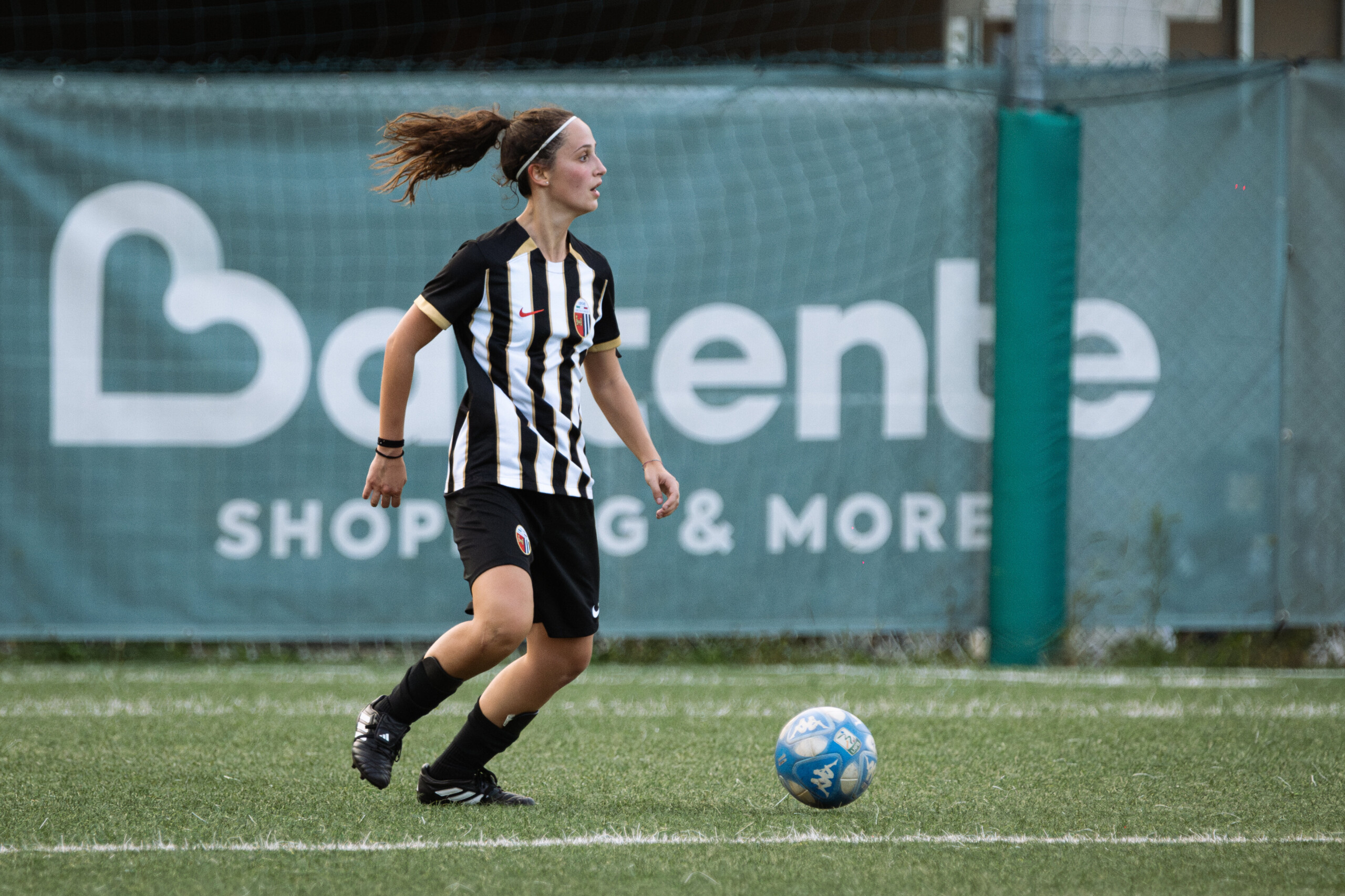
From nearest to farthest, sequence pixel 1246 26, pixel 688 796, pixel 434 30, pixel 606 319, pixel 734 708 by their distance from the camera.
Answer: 1. pixel 688 796
2. pixel 606 319
3. pixel 734 708
4. pixel 1246 26
5. pixel 434 30

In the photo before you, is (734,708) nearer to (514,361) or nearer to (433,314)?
(514,361)

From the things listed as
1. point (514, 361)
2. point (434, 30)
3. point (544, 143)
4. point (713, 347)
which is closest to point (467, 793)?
point (514, 361)

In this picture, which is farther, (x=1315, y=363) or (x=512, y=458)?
(x=1315, y=363)

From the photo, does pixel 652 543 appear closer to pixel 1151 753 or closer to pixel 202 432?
pixel 202 432

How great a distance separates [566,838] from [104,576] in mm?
4199

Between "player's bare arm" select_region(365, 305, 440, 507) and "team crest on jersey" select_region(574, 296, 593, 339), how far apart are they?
1.23 ft

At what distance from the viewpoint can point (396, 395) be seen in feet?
11.3

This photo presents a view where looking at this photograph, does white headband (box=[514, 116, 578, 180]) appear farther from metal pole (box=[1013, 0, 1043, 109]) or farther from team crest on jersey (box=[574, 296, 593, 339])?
metal pole (box=[1013, 0, 1043, 109])

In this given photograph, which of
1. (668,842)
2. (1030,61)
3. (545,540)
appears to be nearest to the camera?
(668,842)

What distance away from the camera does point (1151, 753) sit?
4.30m

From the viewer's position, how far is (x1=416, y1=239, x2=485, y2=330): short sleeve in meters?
3.43

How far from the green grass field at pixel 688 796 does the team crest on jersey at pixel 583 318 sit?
4.00ft

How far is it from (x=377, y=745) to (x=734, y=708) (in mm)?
2200

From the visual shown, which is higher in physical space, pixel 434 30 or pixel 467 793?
pixel 434 30
